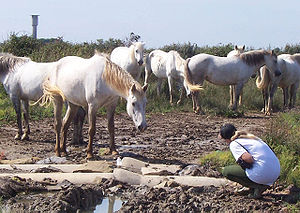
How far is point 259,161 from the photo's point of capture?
7043 mm

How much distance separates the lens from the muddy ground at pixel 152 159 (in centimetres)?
699

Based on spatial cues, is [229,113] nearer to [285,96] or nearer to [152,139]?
[285,96]

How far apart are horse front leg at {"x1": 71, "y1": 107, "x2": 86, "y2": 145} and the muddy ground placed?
214 millimetres

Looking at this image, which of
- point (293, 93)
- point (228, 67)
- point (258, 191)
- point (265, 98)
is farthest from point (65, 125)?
point (293, 93)

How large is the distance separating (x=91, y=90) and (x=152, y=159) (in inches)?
63.0

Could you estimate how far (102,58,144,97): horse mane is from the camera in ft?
30.5

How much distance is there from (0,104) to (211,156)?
746cm

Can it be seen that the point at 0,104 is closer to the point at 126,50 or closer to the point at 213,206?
the point at 126,50

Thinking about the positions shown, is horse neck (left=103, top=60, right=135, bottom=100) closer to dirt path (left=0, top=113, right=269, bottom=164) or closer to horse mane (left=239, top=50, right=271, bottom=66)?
dirt path (left=0, top=113, right=269, bottom=164)

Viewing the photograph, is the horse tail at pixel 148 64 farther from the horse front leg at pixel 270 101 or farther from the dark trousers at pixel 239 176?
the dark trousers at pixel 239 176

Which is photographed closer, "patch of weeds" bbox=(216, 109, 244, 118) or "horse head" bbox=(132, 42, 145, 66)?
"horse head" bbox=(132, 42, 145, 66)

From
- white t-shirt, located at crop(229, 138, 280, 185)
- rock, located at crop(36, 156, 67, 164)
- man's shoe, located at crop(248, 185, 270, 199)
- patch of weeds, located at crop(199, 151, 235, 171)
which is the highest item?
white t-shirt, located at crop(229, 138, 280, 185)

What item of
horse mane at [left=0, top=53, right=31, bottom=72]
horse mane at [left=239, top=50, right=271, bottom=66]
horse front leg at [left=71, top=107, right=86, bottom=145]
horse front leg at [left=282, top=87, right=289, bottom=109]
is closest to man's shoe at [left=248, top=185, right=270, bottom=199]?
horse front leg at [left=71, top=107, right=86, bottom=145]

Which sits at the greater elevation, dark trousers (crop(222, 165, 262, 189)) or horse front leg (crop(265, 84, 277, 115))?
dark trousers (crop(222, 165, 262, 189))
